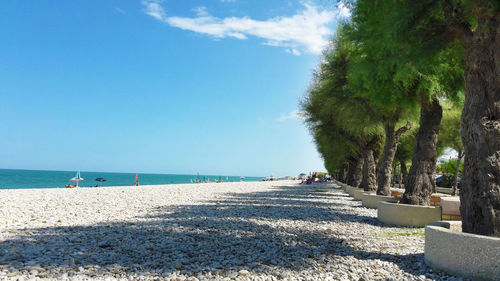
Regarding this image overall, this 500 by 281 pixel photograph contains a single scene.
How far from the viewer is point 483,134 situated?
535cm

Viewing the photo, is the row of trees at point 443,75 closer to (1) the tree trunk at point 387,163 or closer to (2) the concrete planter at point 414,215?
(2) the concrete planter at point 414,215

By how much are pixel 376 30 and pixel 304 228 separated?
16.7 feet

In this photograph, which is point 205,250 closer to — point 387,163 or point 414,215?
point 414,215

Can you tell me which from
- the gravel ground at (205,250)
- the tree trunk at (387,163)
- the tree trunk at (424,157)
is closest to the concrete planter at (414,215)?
the gravel ground at (205,250)

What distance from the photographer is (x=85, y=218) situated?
10008mm

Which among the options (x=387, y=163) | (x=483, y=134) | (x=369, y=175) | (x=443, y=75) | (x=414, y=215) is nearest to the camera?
(x=483, y=134)

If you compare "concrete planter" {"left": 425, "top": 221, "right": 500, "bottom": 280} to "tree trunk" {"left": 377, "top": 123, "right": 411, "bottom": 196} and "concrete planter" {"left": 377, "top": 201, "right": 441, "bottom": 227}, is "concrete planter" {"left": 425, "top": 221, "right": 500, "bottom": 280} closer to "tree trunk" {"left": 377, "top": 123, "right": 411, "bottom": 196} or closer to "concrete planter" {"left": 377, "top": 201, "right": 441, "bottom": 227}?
"concrete planter" {"left": 377, "top": 201, "right": 441, "bottom": 227}

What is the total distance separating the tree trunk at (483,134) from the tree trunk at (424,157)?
534cm

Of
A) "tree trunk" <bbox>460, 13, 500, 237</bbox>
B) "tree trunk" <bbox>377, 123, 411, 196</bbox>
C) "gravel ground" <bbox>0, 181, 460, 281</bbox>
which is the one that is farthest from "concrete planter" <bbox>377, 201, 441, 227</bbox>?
"tree trunk" <bbox>377, 123, 411, 196</bbox>

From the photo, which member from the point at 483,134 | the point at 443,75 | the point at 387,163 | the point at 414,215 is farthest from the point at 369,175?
the point at 483,134

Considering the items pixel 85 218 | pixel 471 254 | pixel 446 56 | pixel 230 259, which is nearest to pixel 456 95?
pixel 446 56

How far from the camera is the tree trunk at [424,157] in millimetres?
10742

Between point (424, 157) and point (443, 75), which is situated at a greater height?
point (443, 75)

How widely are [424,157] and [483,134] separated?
18.7 ft
